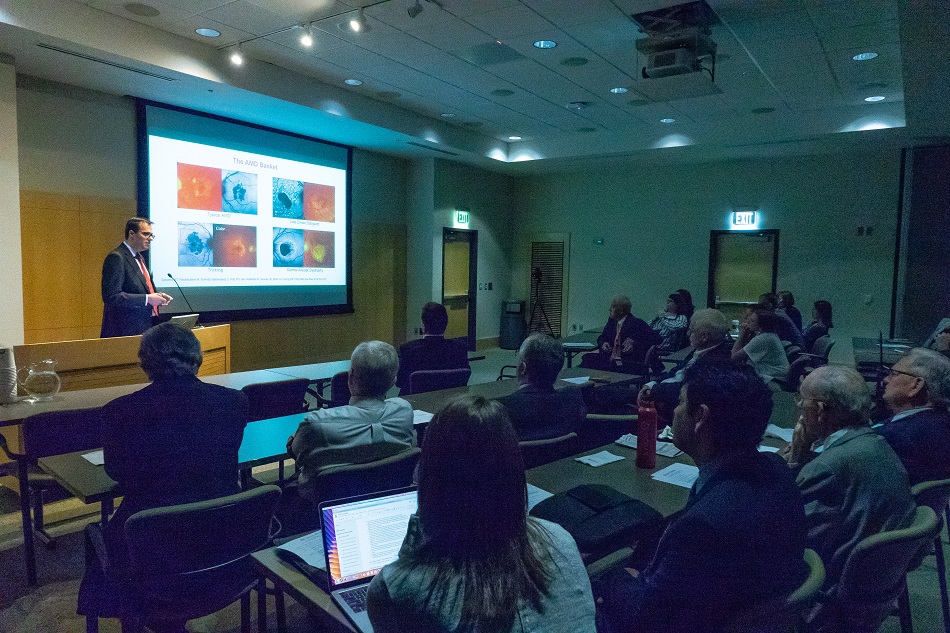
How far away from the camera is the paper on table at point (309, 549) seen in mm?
1446

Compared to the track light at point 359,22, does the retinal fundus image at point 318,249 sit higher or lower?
lower

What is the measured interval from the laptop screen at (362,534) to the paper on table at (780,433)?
1.88 m

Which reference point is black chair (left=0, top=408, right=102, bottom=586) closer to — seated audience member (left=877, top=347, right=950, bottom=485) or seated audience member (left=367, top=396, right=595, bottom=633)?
seated audience member (left=367, top=396, right=595, bottom=633)

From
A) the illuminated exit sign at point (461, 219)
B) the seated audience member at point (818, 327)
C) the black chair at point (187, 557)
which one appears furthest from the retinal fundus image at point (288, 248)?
the seated audience member at point (818, 327)

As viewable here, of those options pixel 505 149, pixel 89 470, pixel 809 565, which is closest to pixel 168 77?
pixel 89 470

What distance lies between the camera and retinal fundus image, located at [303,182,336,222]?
7.55 m

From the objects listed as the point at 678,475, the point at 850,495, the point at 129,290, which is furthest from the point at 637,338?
the point at 129,290

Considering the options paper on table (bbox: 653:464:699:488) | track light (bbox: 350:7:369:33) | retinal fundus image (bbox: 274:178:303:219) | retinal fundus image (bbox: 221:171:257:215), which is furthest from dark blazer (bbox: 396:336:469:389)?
retinal fundus image (bbox: 274:178:303:219)

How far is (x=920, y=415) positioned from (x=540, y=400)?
1445 mm

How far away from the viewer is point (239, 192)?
6738 mm

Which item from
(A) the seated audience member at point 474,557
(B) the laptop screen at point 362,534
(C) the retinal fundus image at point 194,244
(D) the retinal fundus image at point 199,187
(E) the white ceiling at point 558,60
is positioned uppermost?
(E) the white ceiling at point 558,60

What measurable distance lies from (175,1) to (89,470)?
3720 mm

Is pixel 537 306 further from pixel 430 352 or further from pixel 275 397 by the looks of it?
pixel 275 397

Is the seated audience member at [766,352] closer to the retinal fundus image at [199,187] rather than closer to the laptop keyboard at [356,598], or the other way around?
the laptop keyboard at [356,598]
